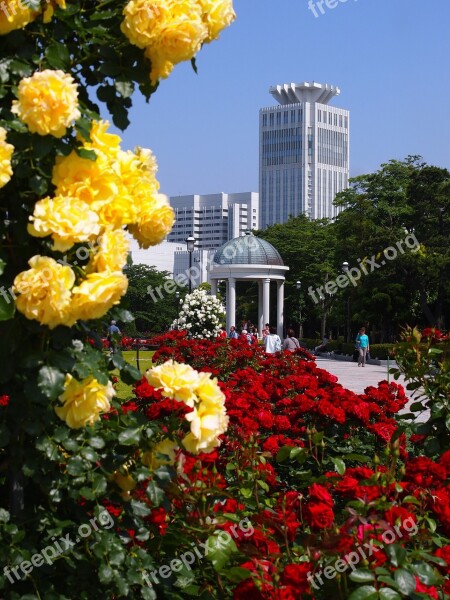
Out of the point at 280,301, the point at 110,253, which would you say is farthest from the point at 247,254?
the point at 110,253

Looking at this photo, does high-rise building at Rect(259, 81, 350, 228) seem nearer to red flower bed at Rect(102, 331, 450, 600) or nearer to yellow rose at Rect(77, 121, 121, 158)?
red flower bed at Rect(102, 331, 450, 600)

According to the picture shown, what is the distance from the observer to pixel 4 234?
2688 millimetres

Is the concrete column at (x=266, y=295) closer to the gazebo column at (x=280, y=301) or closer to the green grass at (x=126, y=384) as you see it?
the gazebo column at (x=280, y=301)

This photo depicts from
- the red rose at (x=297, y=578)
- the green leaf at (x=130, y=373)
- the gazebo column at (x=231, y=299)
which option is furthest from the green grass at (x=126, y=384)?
the gazebo column at (x=231, y=299)

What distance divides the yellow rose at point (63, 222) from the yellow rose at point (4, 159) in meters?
0.11

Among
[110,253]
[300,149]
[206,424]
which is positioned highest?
[300,149]

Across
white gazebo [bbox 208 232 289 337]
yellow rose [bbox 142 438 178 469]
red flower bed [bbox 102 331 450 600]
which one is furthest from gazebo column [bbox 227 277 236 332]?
yellow rose [bbox 142 438 178 469]

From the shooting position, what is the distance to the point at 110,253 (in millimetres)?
2619

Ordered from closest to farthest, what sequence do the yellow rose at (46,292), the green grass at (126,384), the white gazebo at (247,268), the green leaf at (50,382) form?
1. the yellow rose at (46,292)
2. the green leaf at (50,382)
3. the green grass at (126,384)
4. the white gazebo at (247,268)

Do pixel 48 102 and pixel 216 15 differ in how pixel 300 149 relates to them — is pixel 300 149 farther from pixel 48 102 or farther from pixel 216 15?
pixel 48 102

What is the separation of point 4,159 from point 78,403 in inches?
29.9

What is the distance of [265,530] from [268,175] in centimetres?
16838

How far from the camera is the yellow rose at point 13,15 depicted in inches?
106

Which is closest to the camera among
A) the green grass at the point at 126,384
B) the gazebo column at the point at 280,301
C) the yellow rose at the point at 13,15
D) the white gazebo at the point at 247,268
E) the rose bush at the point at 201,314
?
the yellow rose at the point at 13,15
